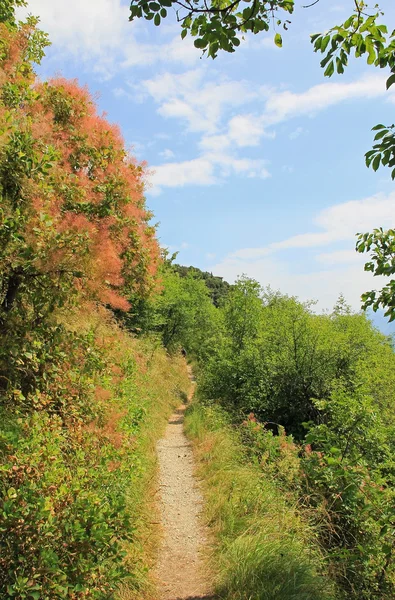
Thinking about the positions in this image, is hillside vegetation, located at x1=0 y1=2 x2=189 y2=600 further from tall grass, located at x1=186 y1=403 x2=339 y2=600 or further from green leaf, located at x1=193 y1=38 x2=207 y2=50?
green leaf, located at x1=193 y1=38 x2=207 y2=50

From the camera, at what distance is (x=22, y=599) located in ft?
8.82

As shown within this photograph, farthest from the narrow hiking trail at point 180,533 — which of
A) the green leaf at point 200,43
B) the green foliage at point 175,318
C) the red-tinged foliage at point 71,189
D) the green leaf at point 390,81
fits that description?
the green foliage at point 175,318

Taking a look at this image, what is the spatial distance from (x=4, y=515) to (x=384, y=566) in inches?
131

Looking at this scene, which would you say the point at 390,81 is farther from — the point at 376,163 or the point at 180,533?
the point at 180,533

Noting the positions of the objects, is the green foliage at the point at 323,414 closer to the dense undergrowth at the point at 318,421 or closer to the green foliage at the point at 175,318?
the dense undergrowth at the point at 318,421

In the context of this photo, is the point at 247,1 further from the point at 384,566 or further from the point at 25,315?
the point at 384,566

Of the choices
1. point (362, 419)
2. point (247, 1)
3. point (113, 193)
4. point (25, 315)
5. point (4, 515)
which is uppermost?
point (113, 193)

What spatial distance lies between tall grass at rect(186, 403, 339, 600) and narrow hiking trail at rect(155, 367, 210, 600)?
0.21m

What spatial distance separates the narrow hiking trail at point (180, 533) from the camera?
429 centimetres

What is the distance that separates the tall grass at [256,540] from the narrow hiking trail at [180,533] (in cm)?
21

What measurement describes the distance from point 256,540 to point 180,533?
1.42m

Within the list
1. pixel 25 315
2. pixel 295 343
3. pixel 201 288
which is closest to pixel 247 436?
pixel 295 343

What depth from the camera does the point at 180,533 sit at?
18.1ft

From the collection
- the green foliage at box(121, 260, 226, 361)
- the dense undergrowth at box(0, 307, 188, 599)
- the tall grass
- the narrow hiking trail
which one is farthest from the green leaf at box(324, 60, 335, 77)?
the green foliage at box(121, 260, 226, 361)
